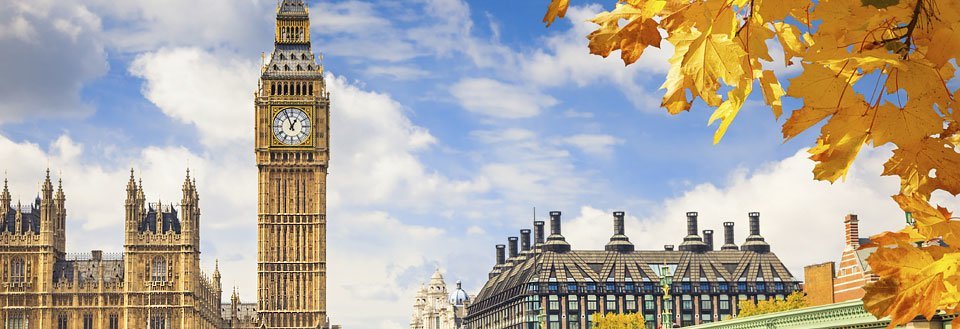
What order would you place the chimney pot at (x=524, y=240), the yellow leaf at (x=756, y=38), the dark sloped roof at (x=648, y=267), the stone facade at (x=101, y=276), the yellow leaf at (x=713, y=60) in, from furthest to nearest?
the chimney pot at (x=524, y=240) < the dark sloped roof at (x=648, y=267) < the stone facade at (x=101, y=276) < the yellow leaf at (x=756, y=38) < the yellow leaf at (x=713, y=60)

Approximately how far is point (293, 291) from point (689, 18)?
108 metres

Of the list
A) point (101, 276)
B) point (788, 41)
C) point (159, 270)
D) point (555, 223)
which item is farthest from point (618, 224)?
point (788, 41)

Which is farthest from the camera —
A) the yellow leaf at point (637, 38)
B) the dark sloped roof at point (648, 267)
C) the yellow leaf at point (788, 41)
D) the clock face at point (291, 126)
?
the dark sloped roof at point (648, 267)

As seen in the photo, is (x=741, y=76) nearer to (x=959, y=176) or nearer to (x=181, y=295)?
(x=959, y=176)

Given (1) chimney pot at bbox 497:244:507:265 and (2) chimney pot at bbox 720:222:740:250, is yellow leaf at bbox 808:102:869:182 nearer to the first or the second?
(2) chimney pot at bbox 720:222:740:250

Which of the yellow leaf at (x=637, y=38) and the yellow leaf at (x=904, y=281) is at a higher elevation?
the yellow leaf at (x=637, y=38)

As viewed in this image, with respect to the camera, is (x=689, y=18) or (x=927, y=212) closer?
(x=689, y=18)

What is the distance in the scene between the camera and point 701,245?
442 ft

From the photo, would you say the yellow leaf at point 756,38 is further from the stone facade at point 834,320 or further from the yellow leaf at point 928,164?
the stone facade at point 834,320

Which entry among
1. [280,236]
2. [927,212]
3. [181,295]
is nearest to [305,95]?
[280,236]

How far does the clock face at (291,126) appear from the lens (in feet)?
367

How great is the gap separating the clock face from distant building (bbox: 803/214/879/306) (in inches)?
2061

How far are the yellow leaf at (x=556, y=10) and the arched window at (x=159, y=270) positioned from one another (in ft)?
342

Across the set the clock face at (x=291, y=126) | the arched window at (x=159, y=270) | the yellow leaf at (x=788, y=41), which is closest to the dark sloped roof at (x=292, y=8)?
the clock face at (x=291, y=126)
